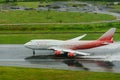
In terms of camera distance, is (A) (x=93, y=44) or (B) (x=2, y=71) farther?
(A) (x=93, y=44)

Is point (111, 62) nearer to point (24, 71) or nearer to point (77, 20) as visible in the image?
point (24, 71)

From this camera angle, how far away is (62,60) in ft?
182

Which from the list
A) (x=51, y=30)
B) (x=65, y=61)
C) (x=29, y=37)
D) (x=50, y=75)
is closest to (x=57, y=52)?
(x=65, y=61)

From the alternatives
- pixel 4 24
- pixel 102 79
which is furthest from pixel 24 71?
pixel 4 24

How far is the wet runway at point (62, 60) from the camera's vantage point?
1978 inches

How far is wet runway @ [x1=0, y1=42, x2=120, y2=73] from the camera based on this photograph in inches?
1978

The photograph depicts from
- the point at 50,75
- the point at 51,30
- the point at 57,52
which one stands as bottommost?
the point at 51,30

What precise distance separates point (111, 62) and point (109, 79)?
12871 mm

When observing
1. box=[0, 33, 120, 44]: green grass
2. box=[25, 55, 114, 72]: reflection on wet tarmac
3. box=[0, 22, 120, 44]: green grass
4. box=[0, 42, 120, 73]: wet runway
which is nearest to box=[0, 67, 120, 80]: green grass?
box=[0, 42, 120, 73]: wet runway

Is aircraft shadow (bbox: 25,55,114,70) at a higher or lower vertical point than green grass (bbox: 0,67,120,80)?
lower

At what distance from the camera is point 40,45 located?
197 ft

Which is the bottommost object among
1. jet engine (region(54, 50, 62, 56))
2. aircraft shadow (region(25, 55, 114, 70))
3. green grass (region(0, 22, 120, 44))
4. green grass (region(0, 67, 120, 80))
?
green grass (region(0, 22, 120, 44))

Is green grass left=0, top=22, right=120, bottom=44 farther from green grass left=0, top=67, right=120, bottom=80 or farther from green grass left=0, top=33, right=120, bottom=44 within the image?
green grass left=0, top=67, right=120, bottom=80

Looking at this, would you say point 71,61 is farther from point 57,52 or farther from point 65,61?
point 57,52
